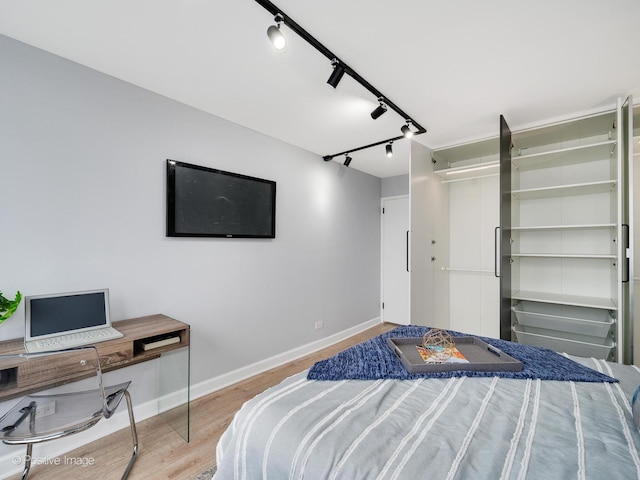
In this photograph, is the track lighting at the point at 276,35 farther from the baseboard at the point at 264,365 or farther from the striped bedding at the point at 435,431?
the baseboard at the point at 264,365

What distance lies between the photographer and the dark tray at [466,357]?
140 cm

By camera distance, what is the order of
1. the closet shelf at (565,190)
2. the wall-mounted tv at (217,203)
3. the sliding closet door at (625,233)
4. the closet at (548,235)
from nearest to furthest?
the sliding closet door at (625,233) → the wall-mounted tv at (217,203) → the closet at (548,235) → the closet shelf at (565,190)

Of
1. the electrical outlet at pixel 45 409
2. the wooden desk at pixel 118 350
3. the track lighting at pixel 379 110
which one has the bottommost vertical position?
the electrical outlet at pixel 45 409

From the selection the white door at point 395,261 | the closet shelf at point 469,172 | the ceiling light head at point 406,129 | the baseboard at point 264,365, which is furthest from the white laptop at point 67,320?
the white door at point 395,261

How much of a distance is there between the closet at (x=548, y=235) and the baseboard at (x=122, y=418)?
2308 millimetres

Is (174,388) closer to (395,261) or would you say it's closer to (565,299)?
(395,261)

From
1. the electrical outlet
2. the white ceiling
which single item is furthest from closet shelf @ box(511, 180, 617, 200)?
the electrical outlet

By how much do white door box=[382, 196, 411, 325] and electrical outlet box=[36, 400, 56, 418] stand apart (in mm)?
4096

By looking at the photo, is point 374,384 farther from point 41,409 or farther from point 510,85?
point 510,85

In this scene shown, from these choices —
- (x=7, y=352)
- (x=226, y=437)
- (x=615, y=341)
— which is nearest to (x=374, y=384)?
(x=226, y=437)

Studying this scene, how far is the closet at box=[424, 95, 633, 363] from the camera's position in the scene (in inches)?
98.3

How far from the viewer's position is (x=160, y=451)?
1.88 m

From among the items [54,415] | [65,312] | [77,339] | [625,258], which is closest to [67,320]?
[65,312]

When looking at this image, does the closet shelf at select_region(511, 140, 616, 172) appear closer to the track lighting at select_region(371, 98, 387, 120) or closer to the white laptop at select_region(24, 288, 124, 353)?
the track lighting at select_region(371, 98, 387, 120)
